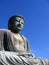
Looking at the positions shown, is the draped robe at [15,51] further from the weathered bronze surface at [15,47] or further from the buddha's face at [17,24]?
the buddha's face at [17,24]

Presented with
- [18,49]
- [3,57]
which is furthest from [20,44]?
[3,57]

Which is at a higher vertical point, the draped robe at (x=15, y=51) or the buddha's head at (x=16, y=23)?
the buddha's head at (x=16, y=23)

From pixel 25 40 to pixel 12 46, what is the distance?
72 centimetres

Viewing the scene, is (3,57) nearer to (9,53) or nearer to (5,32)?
(9,53)

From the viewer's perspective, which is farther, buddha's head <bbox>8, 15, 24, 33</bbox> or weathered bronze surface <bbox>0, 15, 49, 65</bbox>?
buddha's head <bbox>8, 15, 24, 33</bbox>

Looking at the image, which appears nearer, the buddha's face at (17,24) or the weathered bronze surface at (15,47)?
the weathered bronze surface at (15,47)

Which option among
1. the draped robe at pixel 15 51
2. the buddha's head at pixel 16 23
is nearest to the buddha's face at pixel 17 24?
the buddha's head at pixel 16 23

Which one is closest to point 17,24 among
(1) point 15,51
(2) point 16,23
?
(2) point 16,23

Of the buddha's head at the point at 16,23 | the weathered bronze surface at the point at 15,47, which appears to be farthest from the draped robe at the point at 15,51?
the buddha's head at the point at 16,23

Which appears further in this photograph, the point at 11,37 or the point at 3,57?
the point at 11,37

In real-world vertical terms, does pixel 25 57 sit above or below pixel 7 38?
below

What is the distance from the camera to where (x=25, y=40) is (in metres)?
10.7

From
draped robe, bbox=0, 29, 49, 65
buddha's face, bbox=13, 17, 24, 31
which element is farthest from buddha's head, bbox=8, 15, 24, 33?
draped robe, bbox=0, 29, 49, 65

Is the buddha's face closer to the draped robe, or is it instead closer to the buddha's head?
the buddha's head
